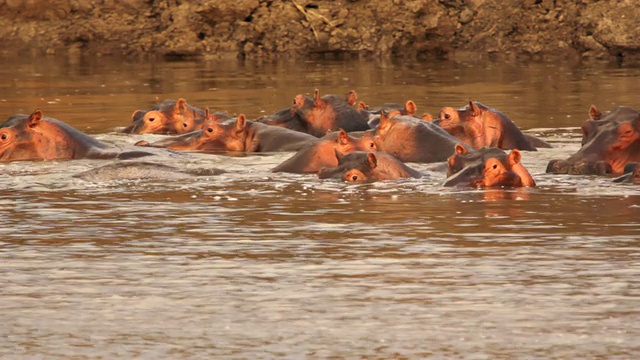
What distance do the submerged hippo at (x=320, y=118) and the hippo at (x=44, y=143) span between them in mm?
1978

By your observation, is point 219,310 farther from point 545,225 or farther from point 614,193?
point 614,193

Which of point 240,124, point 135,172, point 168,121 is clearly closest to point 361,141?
point 135,172

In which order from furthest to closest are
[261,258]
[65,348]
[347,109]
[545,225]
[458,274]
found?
[347,109] < [545,225] < [261,258] < [458,274] < [65,348]

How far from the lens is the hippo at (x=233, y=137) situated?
11797 millimetres

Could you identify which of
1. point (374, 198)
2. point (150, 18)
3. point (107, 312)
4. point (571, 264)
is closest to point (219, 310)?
point (107, 312)

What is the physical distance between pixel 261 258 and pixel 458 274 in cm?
89

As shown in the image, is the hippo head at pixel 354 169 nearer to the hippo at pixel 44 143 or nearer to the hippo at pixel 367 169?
the hippo at pixel 367 169

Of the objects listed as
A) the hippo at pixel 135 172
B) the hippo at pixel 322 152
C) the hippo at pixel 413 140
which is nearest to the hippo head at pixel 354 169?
the hippo at pixel 322 152

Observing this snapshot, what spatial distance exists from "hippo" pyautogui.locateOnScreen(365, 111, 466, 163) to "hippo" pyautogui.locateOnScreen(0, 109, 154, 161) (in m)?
1.62

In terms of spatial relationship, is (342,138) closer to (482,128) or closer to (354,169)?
(354,169)

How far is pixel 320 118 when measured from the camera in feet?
41.4

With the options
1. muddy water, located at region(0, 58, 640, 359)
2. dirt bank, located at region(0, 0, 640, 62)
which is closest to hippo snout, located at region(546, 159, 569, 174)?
muddy water, located at region(0, 58, 640, 359)

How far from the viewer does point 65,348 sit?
191 inches

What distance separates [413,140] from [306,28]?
18.7m
